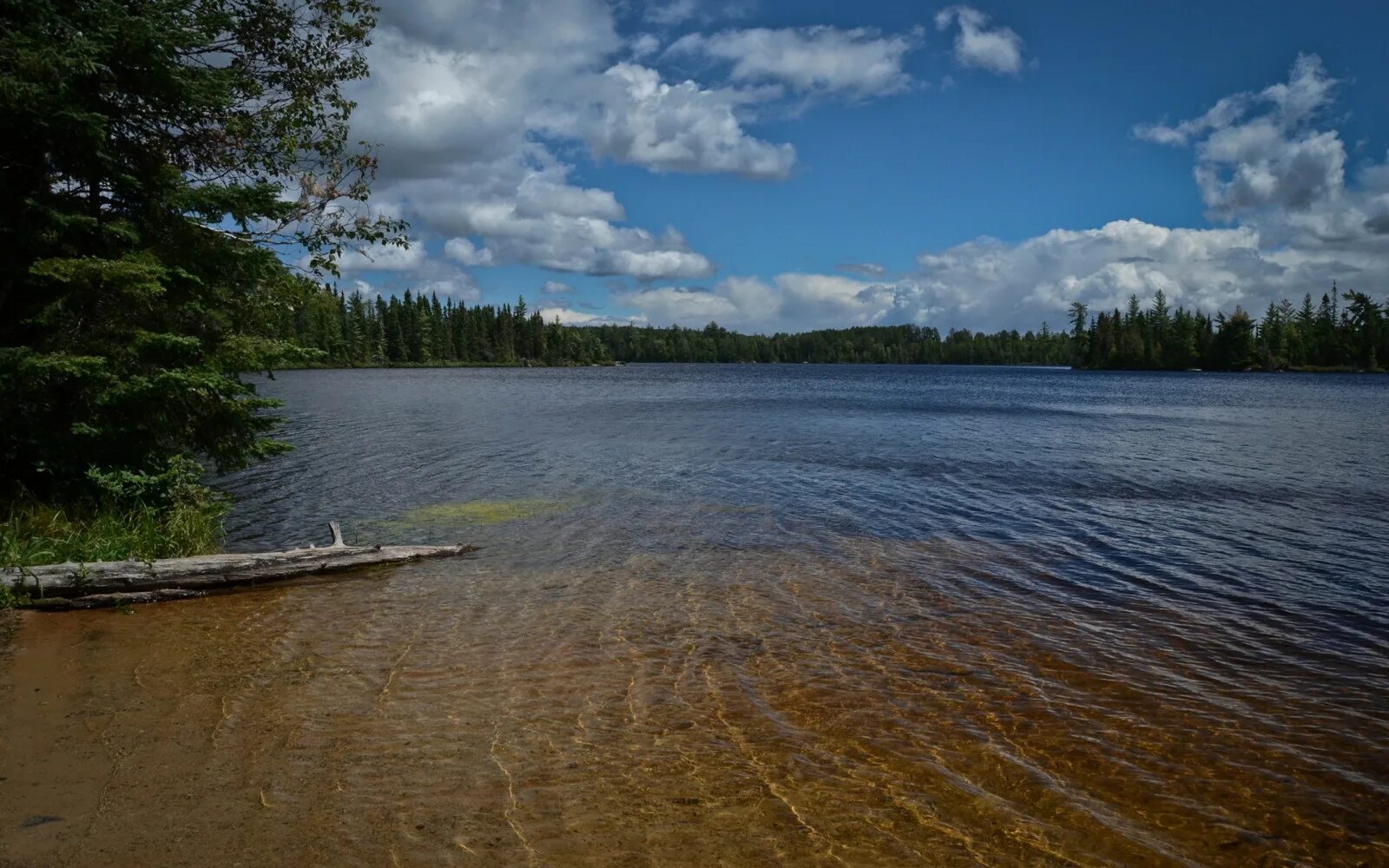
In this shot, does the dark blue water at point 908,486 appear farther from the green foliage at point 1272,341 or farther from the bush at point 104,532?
the green foliage at point 1272,341

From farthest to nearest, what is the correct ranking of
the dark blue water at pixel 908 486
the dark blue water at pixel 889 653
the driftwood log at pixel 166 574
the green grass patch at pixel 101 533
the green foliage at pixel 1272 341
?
the green foliage at pixel 1272 341 → the dark blue water at pixel 908 486 → the green grass patch at pixel 101 533 → the driftwood log at pixel 166 574 → the dark blue water at pixel 889 653

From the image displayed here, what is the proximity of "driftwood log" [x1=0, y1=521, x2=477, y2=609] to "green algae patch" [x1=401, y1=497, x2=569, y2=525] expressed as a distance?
16.0 feet

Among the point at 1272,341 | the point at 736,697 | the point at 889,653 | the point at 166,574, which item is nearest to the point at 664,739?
the point at 736,697

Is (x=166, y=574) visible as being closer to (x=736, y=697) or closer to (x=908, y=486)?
(x=736, y=697)

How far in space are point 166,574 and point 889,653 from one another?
10931mm

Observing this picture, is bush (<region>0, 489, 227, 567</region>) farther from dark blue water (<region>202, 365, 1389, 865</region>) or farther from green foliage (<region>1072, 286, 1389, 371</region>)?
green foliage (<region>1072, 286, 1389, 371</region>)

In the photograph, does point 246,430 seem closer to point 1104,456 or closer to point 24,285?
point 24,285

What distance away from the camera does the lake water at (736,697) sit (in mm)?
6262

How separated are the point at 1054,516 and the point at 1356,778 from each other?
13.8 metres

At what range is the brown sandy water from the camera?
6.14 metres

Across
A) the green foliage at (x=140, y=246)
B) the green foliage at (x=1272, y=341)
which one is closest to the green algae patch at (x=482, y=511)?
the green foliage at (x=140, y=246)

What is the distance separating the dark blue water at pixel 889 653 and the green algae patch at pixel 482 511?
139 mm

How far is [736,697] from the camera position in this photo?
910 cm

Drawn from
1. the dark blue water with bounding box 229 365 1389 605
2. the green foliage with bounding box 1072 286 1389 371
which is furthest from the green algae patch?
the green foliage with bounding box 1072 286 1389 371
